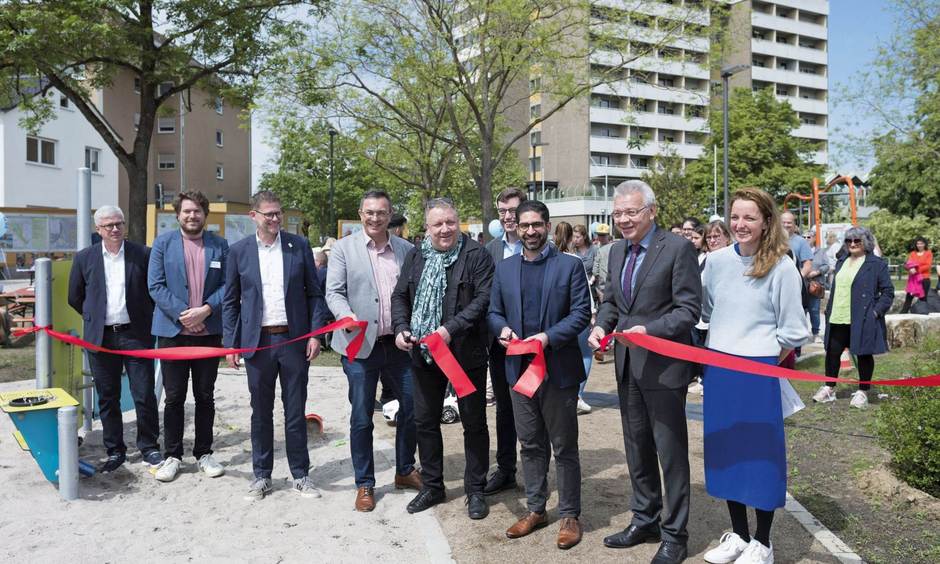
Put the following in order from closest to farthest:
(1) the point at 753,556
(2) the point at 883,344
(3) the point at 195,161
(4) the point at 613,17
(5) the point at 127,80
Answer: (1) the point at 753,556 < (2) the point at 883,344 < (4) the point at 613,17 < (5) the point at 127,80 < (3) the point at 195,161

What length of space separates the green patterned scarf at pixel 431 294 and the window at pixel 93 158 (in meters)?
35.6

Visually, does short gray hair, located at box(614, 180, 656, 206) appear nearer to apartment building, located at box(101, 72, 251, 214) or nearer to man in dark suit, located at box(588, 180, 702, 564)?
man in dark suit, located at box(588, 180, 702, 564)

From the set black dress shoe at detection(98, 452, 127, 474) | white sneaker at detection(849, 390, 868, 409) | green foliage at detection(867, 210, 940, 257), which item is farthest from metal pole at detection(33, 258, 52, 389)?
→ green foliage at detection(867, 210, 940, 257)

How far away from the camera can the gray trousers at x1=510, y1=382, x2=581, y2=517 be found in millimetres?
4516

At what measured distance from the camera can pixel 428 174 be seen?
27266 millimetres

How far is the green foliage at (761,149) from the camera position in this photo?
52.5m

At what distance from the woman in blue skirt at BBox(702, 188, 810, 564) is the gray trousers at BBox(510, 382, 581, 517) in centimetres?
79

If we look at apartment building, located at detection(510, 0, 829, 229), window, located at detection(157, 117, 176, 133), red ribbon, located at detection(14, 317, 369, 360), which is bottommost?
red ribbon, located at detection(14, 317, 369, 360)

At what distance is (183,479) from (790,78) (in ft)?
269

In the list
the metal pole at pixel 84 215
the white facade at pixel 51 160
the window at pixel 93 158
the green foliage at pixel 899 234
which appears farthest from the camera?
the green foliage at pixel 899 234

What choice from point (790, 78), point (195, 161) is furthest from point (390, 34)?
point (790, 78)

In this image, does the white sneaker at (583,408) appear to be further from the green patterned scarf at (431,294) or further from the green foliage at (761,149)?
the green foliage at (761,149)

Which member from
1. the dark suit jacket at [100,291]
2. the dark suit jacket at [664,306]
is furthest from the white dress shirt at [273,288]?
the dark suit jacket at [664,306]

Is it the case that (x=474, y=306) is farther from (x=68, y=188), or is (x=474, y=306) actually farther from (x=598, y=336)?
(x=68, y=188)
